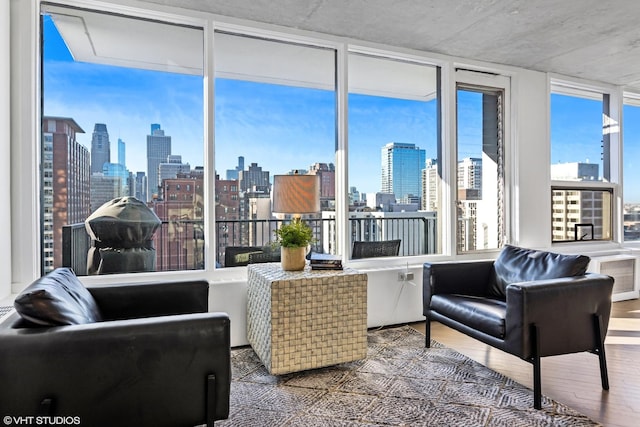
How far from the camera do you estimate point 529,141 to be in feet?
14.4

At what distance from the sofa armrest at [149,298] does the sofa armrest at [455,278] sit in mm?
1619

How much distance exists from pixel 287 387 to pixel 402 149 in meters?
2.47

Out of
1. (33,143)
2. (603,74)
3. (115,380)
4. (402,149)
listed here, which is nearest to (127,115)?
(33,143)

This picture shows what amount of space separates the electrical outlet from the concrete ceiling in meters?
2.08

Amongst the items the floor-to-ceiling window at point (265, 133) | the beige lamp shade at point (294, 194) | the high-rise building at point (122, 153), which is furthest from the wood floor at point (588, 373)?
the high-rise building at point (122, 153)

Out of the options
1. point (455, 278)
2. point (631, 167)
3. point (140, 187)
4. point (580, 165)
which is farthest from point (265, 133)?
point (631, 167)

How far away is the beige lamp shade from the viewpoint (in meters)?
2.76

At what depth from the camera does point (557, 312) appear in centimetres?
228

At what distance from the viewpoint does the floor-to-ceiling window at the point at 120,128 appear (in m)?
2.89

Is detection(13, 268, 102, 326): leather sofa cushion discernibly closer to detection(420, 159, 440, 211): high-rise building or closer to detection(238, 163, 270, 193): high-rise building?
detection(238, 163, 270, 193): high-rise building

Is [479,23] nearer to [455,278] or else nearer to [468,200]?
[468,200]

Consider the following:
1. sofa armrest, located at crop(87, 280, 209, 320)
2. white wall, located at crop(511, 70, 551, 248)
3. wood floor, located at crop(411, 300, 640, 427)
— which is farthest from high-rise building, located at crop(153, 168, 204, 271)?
white wall, located at crop(511, 70, 551, 248)

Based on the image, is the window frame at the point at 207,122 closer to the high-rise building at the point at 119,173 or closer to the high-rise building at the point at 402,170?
the high-rise building at the point at 402,170

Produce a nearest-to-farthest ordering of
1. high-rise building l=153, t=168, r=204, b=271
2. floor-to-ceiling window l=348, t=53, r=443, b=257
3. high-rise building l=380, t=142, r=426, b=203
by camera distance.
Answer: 1. high-rise building l=153, t=168, r=204, b=271
2. floor-to-ceiling window l=348, t=53, r=443, b=257
3. high-rise building l=380, t=142, r=426, b=203
